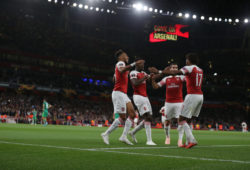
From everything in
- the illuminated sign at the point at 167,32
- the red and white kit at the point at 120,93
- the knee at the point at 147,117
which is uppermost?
the illuminated sign at the point at 167,32

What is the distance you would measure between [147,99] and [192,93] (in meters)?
1.86

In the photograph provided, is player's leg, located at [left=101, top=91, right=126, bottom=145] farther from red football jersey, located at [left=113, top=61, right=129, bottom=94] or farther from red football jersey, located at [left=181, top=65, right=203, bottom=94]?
red football jersey, located at [left=181, top=65, right=203, bottom=94]

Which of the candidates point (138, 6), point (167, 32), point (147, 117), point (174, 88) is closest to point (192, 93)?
point (147, 117)

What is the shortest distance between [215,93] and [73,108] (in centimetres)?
3096

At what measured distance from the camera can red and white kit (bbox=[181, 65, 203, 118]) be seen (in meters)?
7.95

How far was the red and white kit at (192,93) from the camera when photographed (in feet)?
26.1

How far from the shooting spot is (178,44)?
66.4 m

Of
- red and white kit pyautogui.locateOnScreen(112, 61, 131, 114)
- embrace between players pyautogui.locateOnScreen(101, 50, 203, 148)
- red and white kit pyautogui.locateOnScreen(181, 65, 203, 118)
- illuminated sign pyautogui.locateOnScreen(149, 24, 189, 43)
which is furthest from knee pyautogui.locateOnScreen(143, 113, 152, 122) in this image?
illuminated sign pyautogui.locateOnScreen(149, 24, 189, 43)

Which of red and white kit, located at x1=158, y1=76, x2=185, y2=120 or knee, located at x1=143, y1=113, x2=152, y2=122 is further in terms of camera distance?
red and white kit, located at x1=158, y1=76, x2=185, y2=120

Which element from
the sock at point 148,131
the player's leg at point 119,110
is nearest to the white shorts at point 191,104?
the sock at point 148,131

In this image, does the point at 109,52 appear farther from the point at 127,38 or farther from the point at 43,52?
the point at 43,52

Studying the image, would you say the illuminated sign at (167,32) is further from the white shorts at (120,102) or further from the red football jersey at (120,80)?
the white shorts at (120,102)

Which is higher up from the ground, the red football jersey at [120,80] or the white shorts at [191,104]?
the red football jersey at [120,80]

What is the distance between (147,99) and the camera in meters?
9.56
